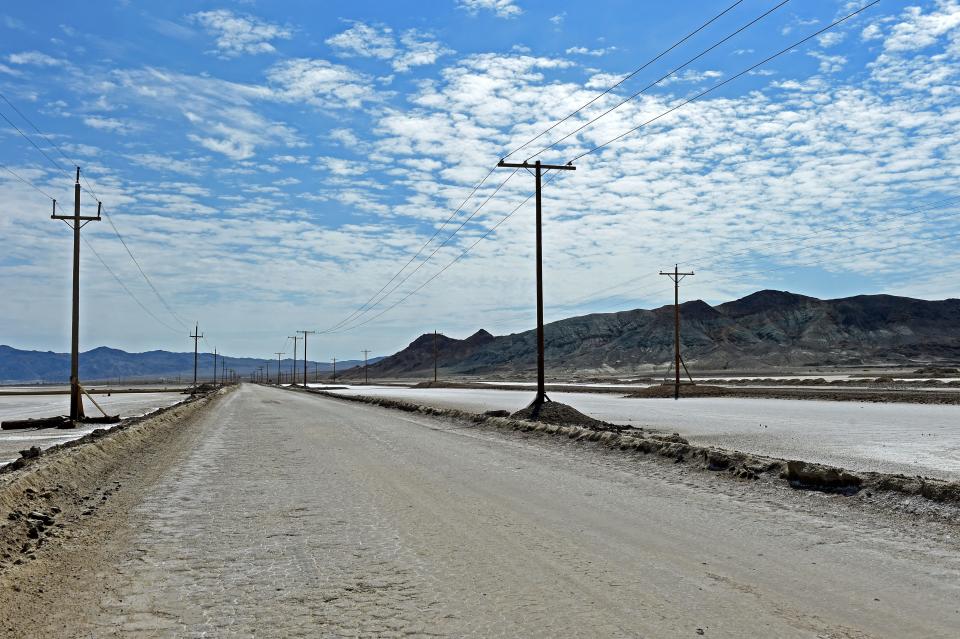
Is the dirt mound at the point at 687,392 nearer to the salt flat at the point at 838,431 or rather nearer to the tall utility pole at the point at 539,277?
the salt flat at the point at 838,431

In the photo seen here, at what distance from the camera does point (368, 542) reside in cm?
841

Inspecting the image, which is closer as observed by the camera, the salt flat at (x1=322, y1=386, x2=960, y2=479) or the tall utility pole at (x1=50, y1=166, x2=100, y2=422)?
the salt flat at (x1=322, y1=386, x2=960, y2=479)

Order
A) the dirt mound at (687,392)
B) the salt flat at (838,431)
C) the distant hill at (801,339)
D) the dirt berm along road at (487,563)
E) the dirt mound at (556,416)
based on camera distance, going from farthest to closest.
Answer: the distant hill at (801,339) → the dirt mound at (687,392) → the dirt mound at (556,416) → the salt flat at (838,431) → the dirt berm along road at (487,563)

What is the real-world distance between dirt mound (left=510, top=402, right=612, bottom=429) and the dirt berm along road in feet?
41.7

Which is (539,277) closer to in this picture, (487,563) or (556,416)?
(556,416)

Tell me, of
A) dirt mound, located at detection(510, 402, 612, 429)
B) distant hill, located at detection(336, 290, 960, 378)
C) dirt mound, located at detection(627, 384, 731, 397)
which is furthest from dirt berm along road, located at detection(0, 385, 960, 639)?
distant hill, located at detection(336, 290, 960, 378)

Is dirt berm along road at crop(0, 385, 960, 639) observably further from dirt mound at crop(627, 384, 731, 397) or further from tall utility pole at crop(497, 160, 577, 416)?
dirt mound at crop(627, 384, 731, 397)

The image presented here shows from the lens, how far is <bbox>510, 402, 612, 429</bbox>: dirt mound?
26.6 meters

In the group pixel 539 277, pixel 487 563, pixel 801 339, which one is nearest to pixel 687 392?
pixel 539 277

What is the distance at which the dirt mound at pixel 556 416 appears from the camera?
87.3 feet

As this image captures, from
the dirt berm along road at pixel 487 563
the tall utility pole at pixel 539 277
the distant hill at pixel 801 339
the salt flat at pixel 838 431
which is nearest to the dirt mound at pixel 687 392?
the salt flat at pixel 838 431

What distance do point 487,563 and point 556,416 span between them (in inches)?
846

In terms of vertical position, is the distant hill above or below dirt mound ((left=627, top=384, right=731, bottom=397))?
above

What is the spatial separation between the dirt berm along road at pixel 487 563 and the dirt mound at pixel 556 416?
41.7 feet
